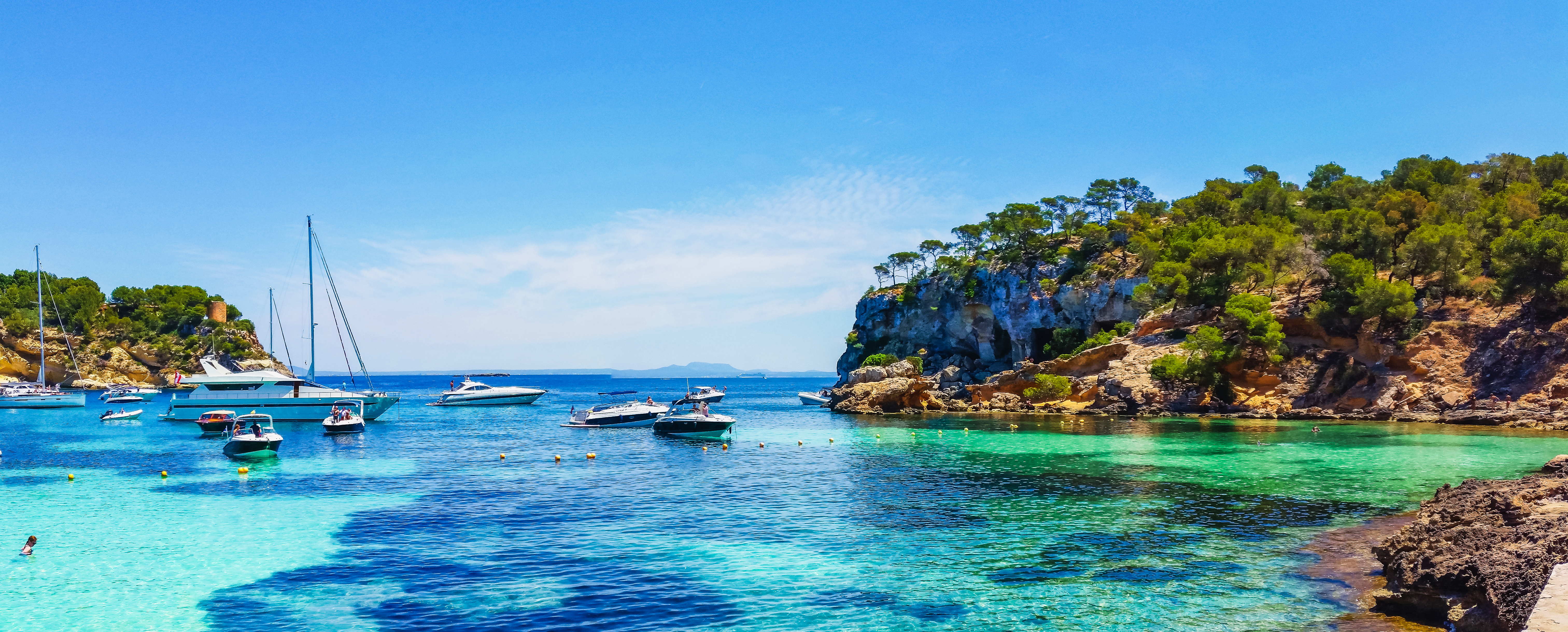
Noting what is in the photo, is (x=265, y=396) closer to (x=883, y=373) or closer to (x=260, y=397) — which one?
(x=260, y=397)

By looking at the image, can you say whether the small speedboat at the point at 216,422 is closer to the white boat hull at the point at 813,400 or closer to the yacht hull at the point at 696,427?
the yacht hull at the point at 696,427

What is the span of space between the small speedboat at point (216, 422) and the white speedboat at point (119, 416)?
19.5m

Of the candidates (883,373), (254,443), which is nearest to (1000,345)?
(883,373)

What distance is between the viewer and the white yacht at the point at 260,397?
63.2 metres

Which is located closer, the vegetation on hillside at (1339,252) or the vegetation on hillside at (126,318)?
the vegetation on hillside at (1339,252)

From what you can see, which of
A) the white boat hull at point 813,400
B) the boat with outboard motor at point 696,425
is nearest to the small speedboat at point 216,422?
the boat with outboard motor at point 696,425

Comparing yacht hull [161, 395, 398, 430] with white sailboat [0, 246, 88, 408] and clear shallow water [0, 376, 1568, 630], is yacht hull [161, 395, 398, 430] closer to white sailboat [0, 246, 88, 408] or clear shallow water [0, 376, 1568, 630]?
clear shallow water [0, 376, 1568, 630]

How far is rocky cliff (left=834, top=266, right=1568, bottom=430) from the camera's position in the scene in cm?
5119

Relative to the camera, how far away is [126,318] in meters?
138

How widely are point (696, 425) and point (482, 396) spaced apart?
53.5 meters

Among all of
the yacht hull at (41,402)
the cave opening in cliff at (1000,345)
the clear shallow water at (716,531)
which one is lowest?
the clear shallow water at (716,531)

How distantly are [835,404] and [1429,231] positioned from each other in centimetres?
4905

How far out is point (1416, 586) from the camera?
46.7 feet

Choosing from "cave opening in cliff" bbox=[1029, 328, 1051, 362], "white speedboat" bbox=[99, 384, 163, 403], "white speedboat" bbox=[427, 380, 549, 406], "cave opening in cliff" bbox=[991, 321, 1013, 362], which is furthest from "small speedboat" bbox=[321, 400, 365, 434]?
"cave opening in cliff" bbox=[991, 321, 1013, 362]
